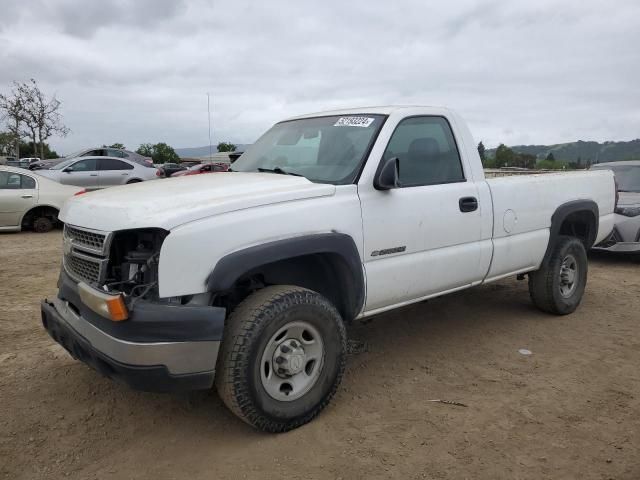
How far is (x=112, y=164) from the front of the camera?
16172 mm

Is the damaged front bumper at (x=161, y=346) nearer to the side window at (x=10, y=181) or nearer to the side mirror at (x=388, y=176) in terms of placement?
the side mirror at (x=388, y=176)

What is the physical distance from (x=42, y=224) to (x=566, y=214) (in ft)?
31.7

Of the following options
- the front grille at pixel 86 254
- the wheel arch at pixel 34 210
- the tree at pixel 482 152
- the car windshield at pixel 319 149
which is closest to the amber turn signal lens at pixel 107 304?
the front grille at pixel 86 254

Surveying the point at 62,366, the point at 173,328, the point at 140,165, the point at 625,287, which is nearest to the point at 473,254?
the point at 173,328

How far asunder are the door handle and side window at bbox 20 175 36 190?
371 inches

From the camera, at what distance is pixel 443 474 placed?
2.68m

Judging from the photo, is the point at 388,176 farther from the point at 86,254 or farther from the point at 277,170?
the point at 86,254

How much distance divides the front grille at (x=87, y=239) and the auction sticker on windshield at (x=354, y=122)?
188cm

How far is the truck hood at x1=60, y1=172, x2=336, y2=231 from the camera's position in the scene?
271 cm

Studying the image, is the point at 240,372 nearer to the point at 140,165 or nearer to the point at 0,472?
the point at 0,472

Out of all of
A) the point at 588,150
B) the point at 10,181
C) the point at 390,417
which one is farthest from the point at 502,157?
the point at 588,150

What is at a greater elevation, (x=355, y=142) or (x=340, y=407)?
(x=355, y=142)

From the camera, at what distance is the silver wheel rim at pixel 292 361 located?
9.78ft

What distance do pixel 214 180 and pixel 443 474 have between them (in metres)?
2.23
